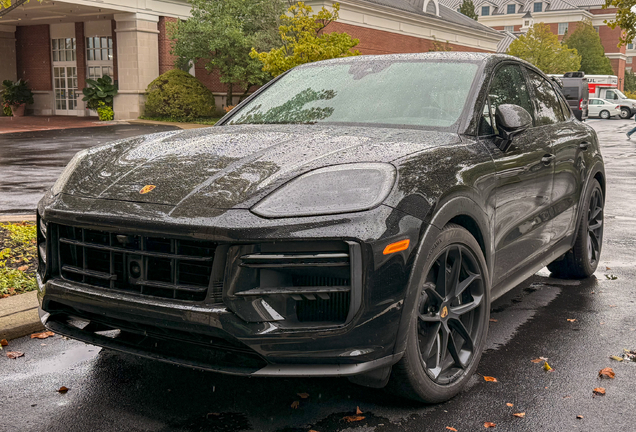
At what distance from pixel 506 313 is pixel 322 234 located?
2.70 m

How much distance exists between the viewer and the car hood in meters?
2.96

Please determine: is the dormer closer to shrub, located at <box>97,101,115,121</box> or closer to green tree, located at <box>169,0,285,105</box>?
green tree, located at <box>169,0,285,105</box>

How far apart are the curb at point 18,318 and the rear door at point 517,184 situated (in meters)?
2.89

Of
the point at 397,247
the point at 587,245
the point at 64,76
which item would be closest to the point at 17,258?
the point at 397,247

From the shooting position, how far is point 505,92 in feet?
14.5

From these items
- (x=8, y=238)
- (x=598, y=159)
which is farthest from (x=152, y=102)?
(x=598, y=159)

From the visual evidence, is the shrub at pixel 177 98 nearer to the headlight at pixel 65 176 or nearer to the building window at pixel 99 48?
the building window at pixel 99 48

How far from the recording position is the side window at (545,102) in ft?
16.0

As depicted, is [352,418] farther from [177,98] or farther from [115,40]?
[115,40]

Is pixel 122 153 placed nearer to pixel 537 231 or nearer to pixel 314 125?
pixel 314 125

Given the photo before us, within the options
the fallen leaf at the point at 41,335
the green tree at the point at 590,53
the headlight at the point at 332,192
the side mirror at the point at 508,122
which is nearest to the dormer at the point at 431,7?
the green tree at the point at 590,53

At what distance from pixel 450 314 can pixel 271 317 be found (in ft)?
3.51

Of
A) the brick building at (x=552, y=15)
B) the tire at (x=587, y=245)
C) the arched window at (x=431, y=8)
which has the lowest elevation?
the tire at (x=587, y=245)

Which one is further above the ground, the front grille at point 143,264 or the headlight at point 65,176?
the headlight at point 65,176
